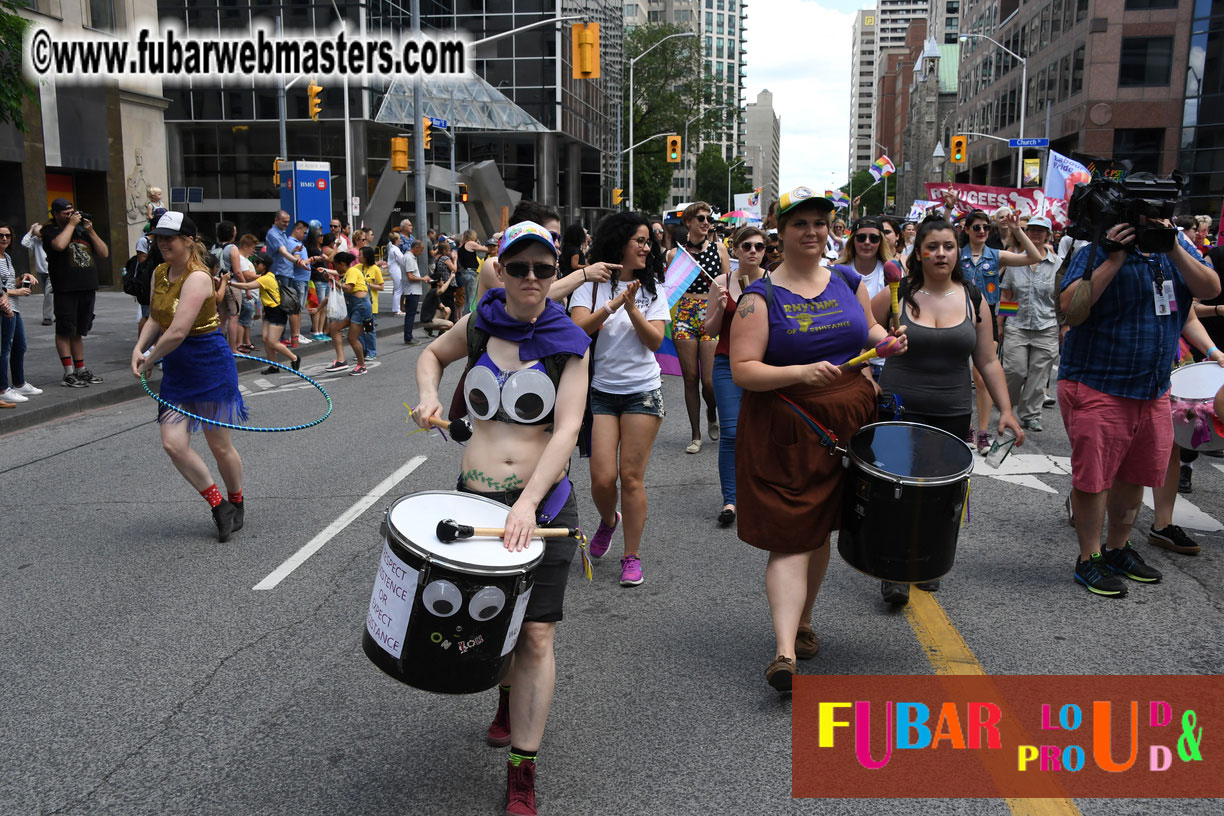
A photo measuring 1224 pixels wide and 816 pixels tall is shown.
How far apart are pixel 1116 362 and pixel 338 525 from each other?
4.60 meters

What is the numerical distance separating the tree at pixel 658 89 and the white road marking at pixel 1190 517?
258 feet

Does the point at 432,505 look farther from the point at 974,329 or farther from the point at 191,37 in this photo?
the point at 191,37

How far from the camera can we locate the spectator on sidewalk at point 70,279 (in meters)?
12.3

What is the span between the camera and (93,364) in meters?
14.3

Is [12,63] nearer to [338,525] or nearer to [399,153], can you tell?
[338,525]

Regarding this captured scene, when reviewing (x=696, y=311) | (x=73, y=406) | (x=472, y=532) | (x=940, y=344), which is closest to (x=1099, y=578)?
(x=940, y=344)

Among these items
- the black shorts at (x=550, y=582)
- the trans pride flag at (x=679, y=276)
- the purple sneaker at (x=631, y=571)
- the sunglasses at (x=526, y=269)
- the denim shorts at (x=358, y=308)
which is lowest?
the purple sneaker at (x=631, y=571)

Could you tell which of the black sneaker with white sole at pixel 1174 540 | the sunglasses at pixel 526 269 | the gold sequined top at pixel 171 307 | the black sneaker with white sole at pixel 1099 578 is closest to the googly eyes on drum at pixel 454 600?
the sunglasses at pixel 526 269

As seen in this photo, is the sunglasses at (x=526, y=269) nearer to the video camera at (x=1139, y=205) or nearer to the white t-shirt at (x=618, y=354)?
the white t-shirt at (x=618, y=354)

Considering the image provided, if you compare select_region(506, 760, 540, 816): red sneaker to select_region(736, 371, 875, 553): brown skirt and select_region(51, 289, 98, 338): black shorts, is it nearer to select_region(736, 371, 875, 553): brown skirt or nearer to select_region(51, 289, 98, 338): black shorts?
select_region(736, 371, 875, 553): brown skirt

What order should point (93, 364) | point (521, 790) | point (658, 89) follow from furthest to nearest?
point (658, 89) → point (93, 364) → point (521, 790)

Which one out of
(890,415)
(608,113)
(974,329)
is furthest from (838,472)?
(608,113)

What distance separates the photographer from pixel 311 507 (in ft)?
23.6

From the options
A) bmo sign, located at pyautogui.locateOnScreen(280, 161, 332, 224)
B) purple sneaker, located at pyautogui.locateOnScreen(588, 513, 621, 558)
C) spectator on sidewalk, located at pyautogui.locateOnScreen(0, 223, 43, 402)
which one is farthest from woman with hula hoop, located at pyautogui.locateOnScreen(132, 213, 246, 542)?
bmo sign, located at pyautogui.locateOnScreen(280, 161, 332, 224)
